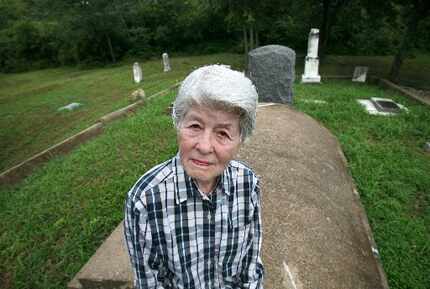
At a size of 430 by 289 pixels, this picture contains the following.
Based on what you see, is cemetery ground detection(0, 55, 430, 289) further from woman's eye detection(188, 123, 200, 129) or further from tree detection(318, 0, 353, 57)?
tree detection(318, 0, 353, 57)

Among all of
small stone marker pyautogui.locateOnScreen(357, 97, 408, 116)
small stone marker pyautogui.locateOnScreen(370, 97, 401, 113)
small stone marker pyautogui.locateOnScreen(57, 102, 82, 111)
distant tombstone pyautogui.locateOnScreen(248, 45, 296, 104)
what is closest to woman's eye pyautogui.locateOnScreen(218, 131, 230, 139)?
distant tombstone pyautogui.locateOnScreen(248, 45, 296, 104)

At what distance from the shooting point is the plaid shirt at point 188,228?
53.6 inches

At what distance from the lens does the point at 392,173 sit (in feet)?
16.5

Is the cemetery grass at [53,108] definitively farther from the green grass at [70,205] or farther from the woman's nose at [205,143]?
the woman's nose at [205,143]

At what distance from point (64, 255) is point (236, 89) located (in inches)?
131

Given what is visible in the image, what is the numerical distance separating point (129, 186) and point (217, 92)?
3767 mm

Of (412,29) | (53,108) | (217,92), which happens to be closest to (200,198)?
(217,92)

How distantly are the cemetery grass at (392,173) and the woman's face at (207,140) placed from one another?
2777 millimetres

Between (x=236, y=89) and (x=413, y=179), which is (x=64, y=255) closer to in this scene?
(x=236, y=89)

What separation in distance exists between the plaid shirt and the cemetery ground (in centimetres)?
237

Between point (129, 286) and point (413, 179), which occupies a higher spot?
point (129, 286)

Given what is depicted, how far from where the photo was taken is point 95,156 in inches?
230

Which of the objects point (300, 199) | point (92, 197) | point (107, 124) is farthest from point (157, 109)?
point (300, 199)

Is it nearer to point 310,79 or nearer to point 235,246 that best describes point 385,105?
point 310,79
